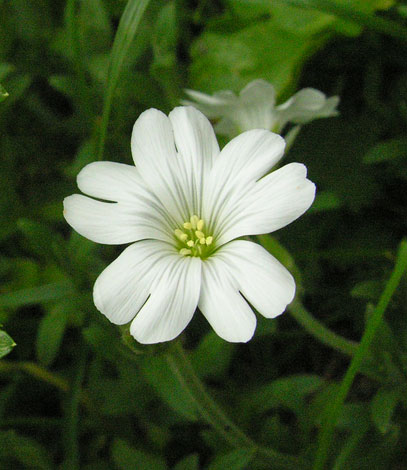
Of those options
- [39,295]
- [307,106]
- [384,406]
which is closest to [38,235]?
[39,295]

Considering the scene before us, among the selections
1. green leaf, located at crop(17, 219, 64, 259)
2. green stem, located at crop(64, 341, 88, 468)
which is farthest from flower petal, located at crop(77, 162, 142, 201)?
green stem, located at crop(64, 341, 88, 468)

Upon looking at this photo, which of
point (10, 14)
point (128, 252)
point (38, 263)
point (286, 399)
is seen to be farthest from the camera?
point (10, 14)

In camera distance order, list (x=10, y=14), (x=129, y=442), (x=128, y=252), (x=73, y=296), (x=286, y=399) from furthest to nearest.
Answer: (x=10, y=14), (x=129, y=442), (x=286, y=399), (x=73, y=296), (x=128, y=252)

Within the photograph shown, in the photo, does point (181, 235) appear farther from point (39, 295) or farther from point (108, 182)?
point (39, 295)

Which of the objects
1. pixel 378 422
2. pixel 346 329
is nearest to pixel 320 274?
pixel 346 329

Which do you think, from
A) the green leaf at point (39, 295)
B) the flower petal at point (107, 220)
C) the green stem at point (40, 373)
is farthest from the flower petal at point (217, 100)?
the green stem at point (40, 373)

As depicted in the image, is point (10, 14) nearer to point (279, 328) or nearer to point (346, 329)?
point (279, 328)

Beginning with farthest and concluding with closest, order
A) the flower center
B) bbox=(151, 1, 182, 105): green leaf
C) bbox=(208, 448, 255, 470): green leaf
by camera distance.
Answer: bbox=(151, 1, 182, 105): green leaf
bbox=(208, 448, 255, 470): green leaf
the flower center

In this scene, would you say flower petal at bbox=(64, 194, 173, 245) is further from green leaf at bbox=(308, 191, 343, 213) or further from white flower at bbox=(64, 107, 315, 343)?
green leaf at bbox=(308, 191, 343, 213)
